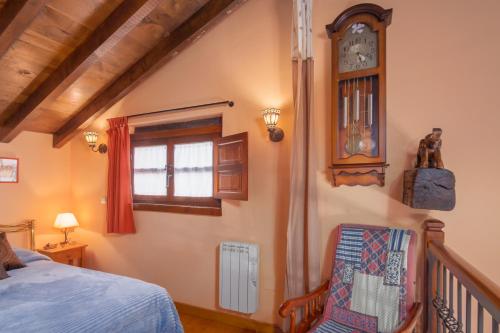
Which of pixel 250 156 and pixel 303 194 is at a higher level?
pixel 250 156

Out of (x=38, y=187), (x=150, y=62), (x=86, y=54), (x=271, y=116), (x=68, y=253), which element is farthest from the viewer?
(x=38, y=187)

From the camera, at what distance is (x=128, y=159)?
331 cm

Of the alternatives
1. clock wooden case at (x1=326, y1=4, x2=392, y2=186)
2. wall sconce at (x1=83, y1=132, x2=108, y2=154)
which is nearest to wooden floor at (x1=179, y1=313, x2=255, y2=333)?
clock wooden case at (x1=326, y1=4, x2=392, y2=186)

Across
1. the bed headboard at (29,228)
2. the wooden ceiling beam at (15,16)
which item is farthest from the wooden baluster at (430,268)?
the bed headboard at (29,228)

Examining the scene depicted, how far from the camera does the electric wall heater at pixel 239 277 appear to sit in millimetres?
2549

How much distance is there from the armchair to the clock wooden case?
1.43ft

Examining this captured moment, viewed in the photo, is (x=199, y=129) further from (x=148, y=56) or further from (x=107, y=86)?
(x=107, y=86)

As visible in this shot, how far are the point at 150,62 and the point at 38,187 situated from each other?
2.28m

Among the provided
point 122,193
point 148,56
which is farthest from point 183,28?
point 122,193

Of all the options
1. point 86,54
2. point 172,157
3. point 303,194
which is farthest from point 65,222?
point 303,194

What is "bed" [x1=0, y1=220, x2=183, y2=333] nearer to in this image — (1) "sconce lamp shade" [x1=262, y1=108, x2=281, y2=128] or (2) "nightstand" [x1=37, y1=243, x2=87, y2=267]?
(2) "nightstand" [x1=37, y1=243, x2=87, y2=267]

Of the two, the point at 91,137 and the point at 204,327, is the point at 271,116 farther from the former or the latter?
the point at 91,137

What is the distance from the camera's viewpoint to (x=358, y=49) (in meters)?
2.11

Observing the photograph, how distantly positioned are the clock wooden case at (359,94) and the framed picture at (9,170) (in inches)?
147
